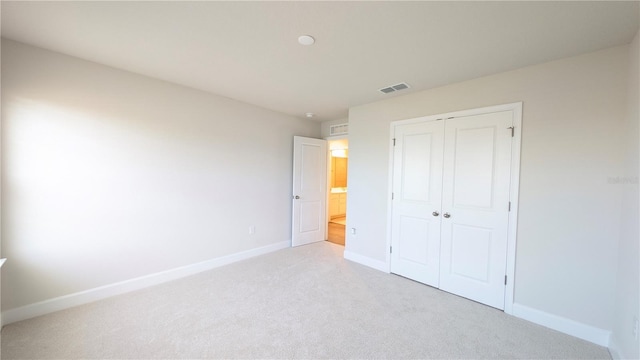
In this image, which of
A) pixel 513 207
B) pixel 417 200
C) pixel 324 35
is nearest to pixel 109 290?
pixel 324 35


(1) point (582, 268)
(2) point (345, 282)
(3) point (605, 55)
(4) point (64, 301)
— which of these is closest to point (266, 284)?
(2) point (345, 282)

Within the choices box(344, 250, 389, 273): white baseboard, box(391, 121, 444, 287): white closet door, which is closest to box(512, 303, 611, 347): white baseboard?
box(391, 121, 444, 287): white closet door

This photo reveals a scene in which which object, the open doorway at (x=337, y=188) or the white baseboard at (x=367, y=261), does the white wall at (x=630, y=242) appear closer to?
the white baseboard at (x=367, y=261)

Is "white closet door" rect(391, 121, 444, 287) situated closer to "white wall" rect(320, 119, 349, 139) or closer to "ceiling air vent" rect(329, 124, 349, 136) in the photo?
"ceiling air vent" rect(329, 124, 349, 136)

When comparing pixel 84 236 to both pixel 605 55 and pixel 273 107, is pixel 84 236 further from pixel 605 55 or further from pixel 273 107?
pixel 605 55

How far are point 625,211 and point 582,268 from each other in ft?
1.93

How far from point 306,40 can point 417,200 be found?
233 centimetres

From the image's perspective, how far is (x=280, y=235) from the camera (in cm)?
452

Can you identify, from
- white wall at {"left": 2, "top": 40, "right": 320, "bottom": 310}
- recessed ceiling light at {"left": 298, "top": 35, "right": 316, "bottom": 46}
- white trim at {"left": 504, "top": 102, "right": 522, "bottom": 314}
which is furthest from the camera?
white trim at {"left": 504, "top": 102, "right": 522, "bottom": 314}

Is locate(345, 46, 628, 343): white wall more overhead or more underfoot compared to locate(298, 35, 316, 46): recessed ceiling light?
more underfoot

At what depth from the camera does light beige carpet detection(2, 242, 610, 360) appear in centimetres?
191

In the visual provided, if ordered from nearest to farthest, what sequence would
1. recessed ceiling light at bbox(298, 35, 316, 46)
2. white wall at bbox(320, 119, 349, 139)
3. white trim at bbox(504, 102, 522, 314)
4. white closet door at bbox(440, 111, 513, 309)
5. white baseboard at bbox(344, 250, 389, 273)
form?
recessed ceiling light at bbox(298, 35, 316, 46) < white trim at bbox(504, 102, 522, 314) < white closet door at bbox(440, 111, 513, 309) < white baseboard at bbox(344, 250, 389, 273) < white wall at bbox(320, 119, 349, 139)

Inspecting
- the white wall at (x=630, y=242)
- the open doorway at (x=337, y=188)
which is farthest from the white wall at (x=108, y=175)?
the white wall at (x=630, y=242)

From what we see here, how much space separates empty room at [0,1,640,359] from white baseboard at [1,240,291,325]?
0.06ft
